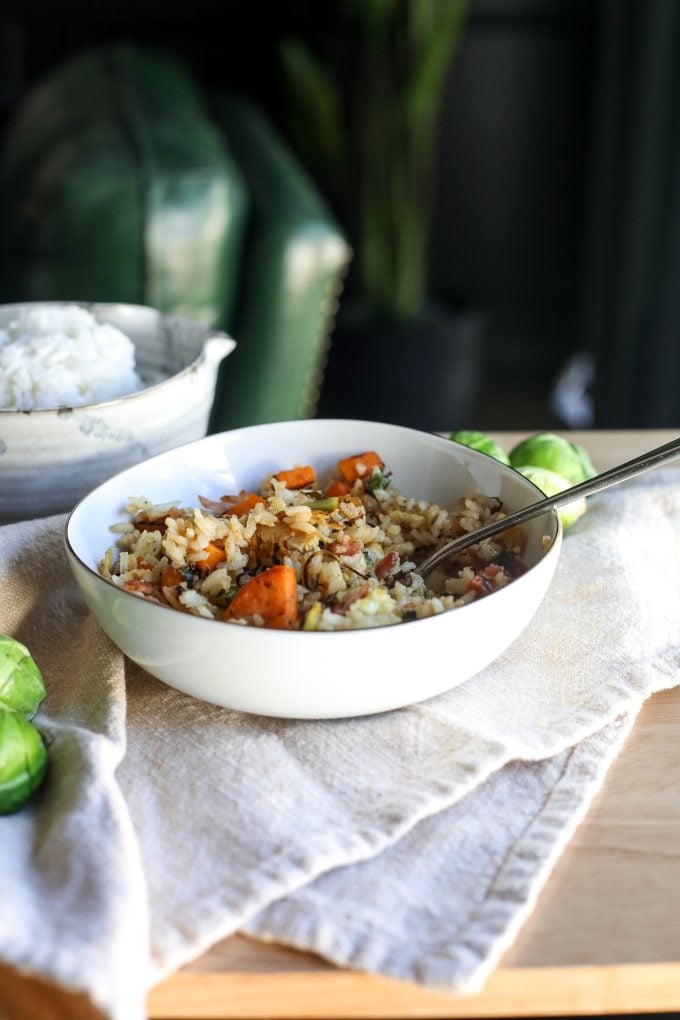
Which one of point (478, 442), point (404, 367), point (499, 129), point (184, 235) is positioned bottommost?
point (404, 367)

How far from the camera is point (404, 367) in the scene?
3.53 metres

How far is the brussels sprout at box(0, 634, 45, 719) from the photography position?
86 centimetres

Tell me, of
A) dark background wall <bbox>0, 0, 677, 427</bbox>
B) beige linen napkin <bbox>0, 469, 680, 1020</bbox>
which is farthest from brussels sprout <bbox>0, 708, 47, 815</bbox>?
dark background wall <bbox>0, 0, 677, 427</bbox>

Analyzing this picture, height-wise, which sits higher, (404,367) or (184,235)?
(184,235)

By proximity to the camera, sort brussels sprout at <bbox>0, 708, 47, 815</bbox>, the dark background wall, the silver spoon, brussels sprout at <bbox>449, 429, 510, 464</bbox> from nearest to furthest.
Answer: brussels sprout at <bbox>0, 708, 47, 815</bbox>
the silver spoon
brussels sprout at <bbox>449, 429, 510, 464</bbox>
the dark background wall

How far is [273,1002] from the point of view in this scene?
683mm

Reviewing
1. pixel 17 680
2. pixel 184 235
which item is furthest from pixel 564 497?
pixel 184 235

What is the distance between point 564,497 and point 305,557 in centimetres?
24

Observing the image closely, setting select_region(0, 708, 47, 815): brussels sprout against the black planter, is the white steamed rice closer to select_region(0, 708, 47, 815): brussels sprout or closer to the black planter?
select_region(0, 708, 47, 815): brussels sprout

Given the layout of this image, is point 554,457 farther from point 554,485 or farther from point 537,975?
point 537,975

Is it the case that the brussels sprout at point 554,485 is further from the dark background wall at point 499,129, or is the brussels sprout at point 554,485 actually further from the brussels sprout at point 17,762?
the dark background wall at point 499,129

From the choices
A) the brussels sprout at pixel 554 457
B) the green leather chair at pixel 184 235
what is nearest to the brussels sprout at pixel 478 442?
the brussels sprout at pixel 554 457

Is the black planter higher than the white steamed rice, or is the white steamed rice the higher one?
the white steamed rice

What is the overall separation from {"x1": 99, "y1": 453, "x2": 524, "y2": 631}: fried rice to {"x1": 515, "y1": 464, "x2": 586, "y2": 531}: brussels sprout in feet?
0.44
